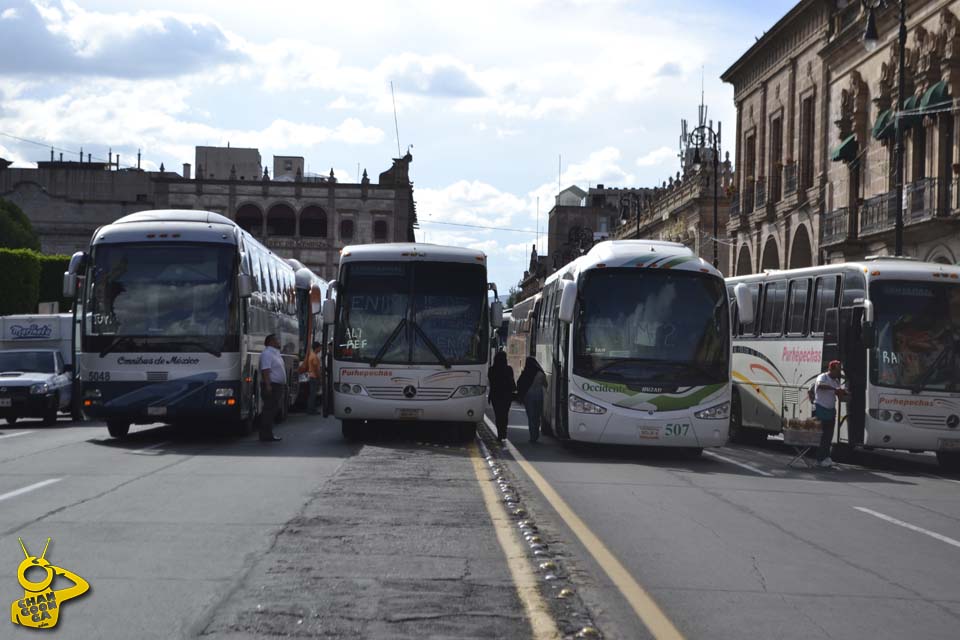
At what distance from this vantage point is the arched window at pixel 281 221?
137 metres

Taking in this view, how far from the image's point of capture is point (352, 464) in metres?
17.2

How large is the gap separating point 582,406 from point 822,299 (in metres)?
5.50

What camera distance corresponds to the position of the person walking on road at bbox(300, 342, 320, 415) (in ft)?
120

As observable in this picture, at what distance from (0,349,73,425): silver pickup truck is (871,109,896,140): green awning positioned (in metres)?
24.6

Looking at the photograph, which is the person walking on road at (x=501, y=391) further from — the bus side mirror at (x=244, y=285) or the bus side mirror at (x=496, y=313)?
the bus side mirror at (x=244, y=285)

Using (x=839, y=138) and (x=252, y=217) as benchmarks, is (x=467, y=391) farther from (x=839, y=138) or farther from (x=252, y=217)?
(x=252, y=217)

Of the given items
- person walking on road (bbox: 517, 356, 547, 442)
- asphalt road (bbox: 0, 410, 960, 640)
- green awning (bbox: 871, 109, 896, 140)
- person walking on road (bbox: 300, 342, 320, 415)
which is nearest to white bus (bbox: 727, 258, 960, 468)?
asphalt road (bbox: 0, 410, 960, 640)

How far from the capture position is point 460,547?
10.2 meters

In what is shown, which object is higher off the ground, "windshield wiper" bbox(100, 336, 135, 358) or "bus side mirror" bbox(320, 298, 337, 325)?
"bus side mirror" bbox(320, 298, 337, 325)

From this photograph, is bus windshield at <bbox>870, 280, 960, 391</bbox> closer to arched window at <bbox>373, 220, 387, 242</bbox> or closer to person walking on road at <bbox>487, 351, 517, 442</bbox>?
person walking on road at <bbox>487, 351, 517, 442</bbox>

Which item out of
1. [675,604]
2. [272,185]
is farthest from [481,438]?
[272,185]

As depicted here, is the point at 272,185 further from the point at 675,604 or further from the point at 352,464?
the point at 675,604

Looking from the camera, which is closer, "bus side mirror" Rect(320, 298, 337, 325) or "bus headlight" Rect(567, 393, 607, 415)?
"bus headlight" Rect(567, 393, 607, 415)

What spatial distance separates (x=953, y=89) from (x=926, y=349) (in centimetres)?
1831
